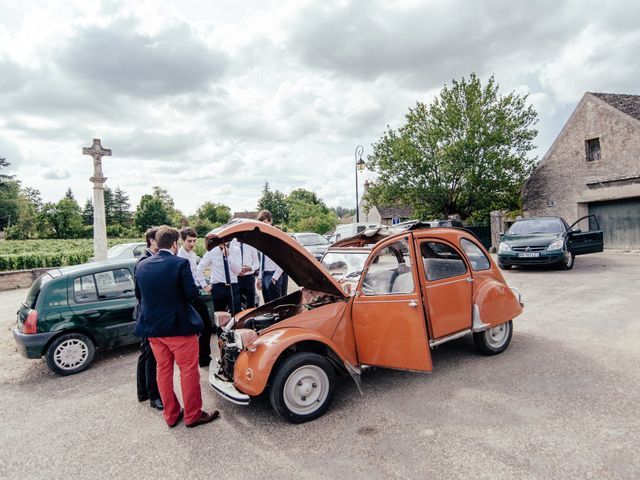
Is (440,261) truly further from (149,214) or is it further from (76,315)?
(149,214)

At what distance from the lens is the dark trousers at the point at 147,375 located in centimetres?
434

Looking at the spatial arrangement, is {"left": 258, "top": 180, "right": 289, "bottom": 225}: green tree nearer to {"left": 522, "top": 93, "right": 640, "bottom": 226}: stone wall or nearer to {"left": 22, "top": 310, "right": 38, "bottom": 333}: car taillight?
{"left": 522, "top": 93, "right": 640, "bottom": 226}: stone wall

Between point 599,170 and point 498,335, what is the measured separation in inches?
700

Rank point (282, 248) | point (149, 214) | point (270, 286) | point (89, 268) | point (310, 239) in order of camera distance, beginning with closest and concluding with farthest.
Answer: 1. point (282, 248)
2. point (89, 268)
3. point (270, 286)
4. point (310, 239)
5. point (149, 214)

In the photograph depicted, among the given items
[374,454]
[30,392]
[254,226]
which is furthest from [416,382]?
[30,392]

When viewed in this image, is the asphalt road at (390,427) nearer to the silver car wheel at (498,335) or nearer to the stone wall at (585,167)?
the silver car wheel at (498,335)

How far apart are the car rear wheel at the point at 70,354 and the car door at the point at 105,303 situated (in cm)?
18

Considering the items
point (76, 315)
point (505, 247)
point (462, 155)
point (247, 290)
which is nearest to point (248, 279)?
point (247, 290)

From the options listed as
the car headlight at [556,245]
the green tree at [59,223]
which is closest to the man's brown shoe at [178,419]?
the car headlight at [556,245]

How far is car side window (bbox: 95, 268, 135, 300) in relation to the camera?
5875 mm

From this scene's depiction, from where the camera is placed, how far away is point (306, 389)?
148 inches

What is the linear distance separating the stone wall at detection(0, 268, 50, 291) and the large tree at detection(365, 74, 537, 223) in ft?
59.1

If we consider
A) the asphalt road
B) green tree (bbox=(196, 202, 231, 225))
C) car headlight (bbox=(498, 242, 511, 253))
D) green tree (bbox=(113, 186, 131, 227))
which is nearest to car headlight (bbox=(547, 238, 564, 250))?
car headlight (bbox=(498, 242, 511, 253))

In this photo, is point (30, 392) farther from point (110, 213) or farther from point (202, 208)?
point (110, 213)
